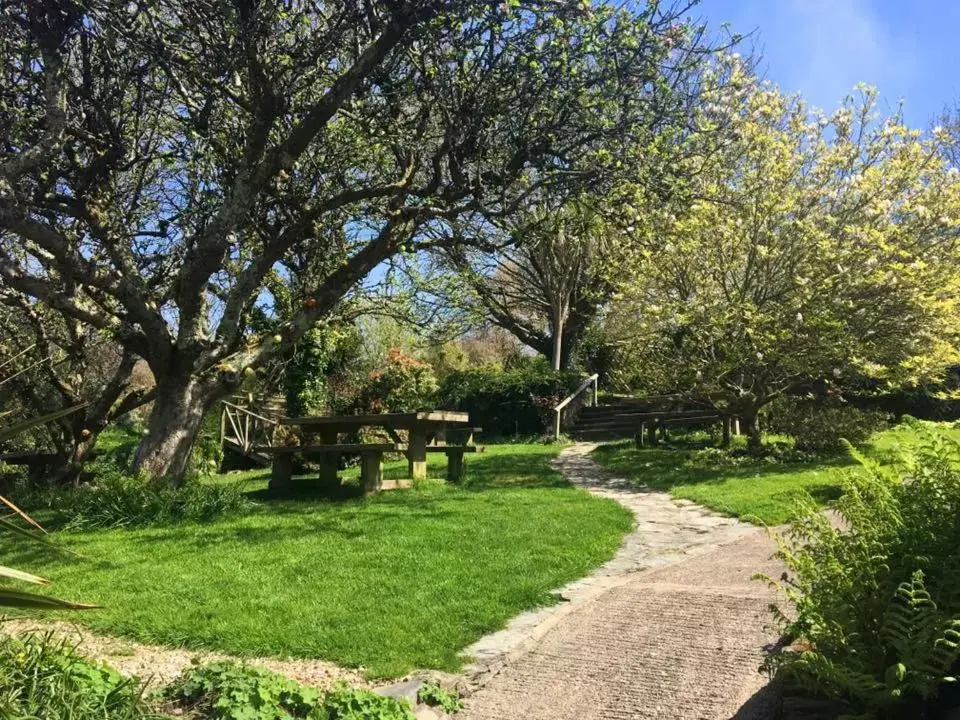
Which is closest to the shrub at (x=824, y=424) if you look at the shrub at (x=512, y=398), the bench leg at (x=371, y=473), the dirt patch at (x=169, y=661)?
the shrub at (x=512, y=398)

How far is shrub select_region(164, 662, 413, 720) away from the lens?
3037 mm

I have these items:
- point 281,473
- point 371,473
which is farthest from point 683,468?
point 281,473

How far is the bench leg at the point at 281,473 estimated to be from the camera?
10.8 meters

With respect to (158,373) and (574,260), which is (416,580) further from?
(574,260)

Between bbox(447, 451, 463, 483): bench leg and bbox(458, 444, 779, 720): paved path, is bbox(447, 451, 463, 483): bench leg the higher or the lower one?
the higher one

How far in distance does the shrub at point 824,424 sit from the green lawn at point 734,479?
0.45 metres

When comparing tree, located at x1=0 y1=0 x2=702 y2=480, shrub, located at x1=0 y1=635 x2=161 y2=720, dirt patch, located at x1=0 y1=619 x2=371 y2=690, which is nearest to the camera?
shrub, located at x1=0 y1=635 x2=161 y2=720

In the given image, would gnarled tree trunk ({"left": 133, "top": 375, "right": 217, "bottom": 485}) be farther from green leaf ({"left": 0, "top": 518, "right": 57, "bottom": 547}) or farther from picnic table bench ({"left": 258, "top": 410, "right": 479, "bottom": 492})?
green leaf ({"left": 0, "top": 518, "right": 57, "bottom": 547})

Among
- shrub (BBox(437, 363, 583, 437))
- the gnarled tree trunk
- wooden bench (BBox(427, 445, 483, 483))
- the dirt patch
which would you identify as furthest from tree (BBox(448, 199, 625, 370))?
the dirt patch

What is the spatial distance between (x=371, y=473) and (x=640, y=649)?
5.91 metres

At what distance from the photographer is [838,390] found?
14.9 m

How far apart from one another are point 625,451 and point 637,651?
1244 centimetres

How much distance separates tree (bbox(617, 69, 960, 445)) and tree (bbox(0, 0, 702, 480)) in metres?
3.96

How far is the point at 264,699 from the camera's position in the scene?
3074 millimetres
